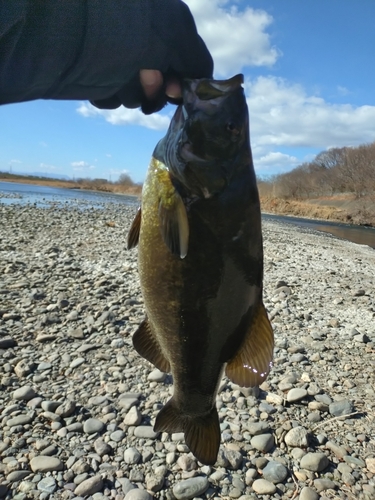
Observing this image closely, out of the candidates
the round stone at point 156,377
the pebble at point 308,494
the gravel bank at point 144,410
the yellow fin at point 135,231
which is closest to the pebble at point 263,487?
the gravel bank at point 144,410

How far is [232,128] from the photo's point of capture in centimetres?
190

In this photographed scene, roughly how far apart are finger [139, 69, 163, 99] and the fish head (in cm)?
19

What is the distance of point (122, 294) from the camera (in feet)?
25.0

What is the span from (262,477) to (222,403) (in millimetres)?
1049

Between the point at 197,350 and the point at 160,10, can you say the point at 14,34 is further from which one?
the point at 197,350

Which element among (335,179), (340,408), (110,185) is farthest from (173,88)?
(110,185)

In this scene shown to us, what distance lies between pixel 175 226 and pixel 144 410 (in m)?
2.86

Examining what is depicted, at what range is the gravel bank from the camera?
321 centimetres

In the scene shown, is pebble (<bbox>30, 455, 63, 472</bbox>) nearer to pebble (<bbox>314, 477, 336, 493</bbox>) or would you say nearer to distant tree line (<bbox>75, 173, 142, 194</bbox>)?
pebble (<bbox>314, 477, 336, 493</bbox>)

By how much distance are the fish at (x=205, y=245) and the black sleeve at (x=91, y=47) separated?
0.68ft

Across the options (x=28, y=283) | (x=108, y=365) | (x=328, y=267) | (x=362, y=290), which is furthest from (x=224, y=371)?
(x=328, y=267)

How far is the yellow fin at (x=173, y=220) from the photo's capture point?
185cm

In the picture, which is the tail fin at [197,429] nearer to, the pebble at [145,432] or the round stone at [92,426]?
the pebble at [145,432]

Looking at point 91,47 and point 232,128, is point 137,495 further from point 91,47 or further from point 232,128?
point 91,47
